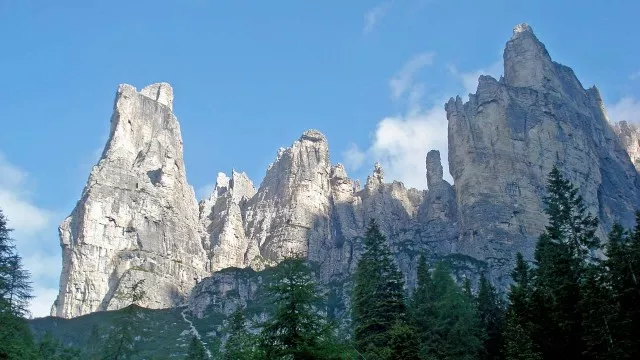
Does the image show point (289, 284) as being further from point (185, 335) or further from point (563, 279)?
point (185, 335)

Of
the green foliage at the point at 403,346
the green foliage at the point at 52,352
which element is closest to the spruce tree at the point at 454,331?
the green foliage at the point at 403,346

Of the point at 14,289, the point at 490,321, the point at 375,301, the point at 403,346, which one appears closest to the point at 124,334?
the point at 14,289

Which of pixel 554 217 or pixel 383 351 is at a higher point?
pixel 554 217

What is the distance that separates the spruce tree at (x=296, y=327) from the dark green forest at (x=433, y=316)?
0.15 ft

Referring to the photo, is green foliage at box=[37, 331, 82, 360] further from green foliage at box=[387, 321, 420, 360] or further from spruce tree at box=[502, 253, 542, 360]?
spruce tree at box=[502, 253, 542, 360]

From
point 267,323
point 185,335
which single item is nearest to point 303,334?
point 267,323

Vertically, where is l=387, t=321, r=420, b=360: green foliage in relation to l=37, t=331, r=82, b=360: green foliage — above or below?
below

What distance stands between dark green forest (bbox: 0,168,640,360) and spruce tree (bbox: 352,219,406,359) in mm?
96

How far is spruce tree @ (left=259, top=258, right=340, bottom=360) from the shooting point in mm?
26812

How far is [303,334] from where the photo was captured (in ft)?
90.1

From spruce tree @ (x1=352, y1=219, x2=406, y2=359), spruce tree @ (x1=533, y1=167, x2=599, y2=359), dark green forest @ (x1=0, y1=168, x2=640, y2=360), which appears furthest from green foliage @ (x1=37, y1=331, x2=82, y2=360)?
spruce tree @ (x1=533, y1=167, x2=599, y2=359)

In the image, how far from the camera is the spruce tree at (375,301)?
4821cm

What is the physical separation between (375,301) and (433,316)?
24.8 ft

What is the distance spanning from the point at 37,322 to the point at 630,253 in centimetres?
19061
